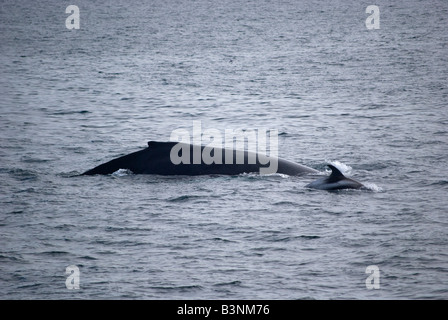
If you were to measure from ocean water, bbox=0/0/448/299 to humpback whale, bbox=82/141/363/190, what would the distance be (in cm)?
30

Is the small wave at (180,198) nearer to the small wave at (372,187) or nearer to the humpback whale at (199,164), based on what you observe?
the humpback whale at (199,164)

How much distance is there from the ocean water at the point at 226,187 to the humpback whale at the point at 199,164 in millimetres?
302

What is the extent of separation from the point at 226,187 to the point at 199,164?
3.24 feet

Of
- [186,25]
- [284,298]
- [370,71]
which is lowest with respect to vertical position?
[284,298]

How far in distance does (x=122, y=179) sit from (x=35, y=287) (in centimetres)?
628

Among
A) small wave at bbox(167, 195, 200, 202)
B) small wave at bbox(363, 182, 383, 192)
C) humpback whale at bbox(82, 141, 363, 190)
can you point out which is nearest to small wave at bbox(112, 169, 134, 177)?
humpback whale at bbox(82, 141, 363, 190)

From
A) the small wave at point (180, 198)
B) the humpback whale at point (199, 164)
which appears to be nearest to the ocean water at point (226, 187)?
the small wave at point (180, 198)

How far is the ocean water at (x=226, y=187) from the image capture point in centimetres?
1202

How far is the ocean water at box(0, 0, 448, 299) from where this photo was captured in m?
12.0

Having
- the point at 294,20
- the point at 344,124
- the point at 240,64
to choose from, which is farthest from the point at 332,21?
the point at 344,124

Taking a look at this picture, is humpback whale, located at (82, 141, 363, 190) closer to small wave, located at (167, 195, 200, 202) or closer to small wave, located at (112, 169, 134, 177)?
small wave, located at (112, 169, 134, 177)

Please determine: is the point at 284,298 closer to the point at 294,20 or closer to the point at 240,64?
the point at 240,64

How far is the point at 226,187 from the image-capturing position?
17219 mm

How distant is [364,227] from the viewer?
47.4 feet
